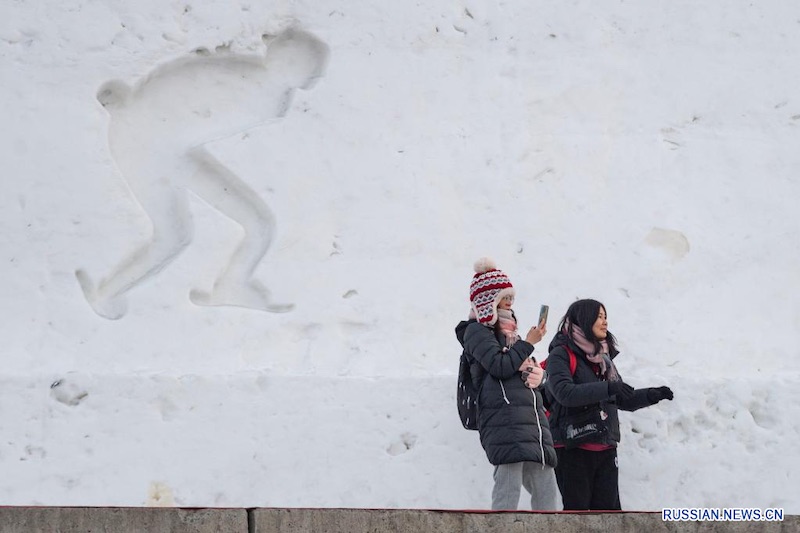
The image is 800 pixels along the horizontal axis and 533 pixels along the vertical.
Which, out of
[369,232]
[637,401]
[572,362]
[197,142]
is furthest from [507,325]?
[197,142]

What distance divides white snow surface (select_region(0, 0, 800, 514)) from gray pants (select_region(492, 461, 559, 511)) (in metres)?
1.09

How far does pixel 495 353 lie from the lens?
6.31 m

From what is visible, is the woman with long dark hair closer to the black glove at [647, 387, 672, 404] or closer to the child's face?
the black glove at [647, 387, 672, 404]

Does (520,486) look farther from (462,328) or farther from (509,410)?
(462,328)

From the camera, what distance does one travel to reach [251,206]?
8.29m

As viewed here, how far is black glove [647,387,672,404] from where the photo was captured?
6410 millimetres

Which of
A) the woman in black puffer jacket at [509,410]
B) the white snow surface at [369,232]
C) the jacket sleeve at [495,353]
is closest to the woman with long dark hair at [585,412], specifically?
the woman in black puffer jacket at [509,410]

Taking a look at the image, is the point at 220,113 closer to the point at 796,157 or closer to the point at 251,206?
the point at 251,206

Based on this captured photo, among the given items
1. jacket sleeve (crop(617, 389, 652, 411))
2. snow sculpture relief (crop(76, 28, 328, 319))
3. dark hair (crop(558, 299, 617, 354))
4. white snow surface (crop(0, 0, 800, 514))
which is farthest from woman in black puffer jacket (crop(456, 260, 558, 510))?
snow sculpture relief (crop(76, 28, 328, 319))

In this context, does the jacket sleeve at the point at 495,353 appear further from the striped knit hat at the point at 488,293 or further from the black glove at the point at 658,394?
the black glove at the point at 658,394

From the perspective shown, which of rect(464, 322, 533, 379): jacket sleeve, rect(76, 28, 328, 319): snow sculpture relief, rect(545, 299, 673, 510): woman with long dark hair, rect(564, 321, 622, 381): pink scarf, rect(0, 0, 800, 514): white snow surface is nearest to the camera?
rect(464, 322, 533, 379): jacket sleeve

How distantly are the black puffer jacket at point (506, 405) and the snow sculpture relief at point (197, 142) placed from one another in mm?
1887

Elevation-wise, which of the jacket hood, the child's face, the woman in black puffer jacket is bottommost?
the woman in black puffer jacket

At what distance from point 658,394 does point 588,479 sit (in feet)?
1.68
